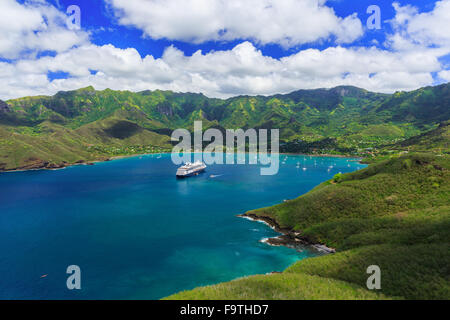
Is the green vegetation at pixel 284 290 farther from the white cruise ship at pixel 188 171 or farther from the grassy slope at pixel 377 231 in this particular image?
the white cruise ship at pixel 188 171

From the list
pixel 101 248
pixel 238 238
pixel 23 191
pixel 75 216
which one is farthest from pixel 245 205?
pixel 23 191

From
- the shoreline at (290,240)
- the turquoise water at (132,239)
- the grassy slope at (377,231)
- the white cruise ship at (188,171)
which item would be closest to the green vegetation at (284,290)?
the grassy slope at (377,231)

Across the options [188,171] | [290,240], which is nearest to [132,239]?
[290,240]

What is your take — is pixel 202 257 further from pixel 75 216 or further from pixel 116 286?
pixel 75 216

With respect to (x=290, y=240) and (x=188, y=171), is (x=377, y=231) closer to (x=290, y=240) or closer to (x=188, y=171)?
(x=290, y=240)

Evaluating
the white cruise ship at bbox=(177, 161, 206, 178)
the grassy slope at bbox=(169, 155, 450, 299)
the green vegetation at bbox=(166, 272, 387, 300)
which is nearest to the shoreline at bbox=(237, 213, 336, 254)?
the grassy slope at bbox=(169, 155, 450, 299)
